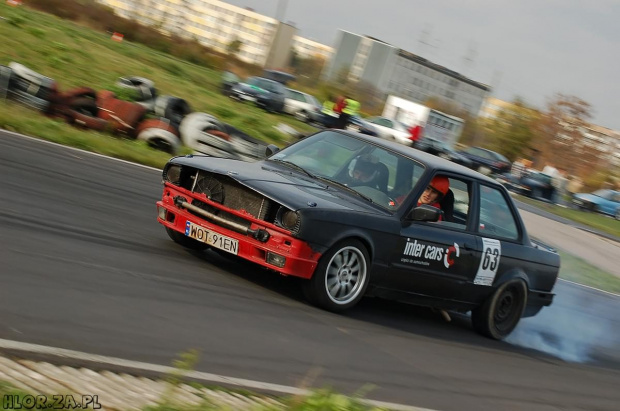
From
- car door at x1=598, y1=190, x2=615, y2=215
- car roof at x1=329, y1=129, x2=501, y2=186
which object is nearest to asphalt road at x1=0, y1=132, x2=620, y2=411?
A: car roof at x1=329, y1=129, x2=501, y2=186

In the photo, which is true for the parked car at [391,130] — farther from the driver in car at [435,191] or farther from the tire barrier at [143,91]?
the driver in car at [435,191]

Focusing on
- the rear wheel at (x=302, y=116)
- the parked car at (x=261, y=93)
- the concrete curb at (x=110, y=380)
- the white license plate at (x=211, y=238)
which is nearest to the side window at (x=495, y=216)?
the white license plate at (x=211, y=238)

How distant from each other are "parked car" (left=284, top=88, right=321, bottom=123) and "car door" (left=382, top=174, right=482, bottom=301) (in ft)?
113

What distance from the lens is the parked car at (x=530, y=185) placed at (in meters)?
43.0

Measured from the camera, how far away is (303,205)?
6926 mm

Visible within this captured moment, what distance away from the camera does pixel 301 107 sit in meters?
43.5

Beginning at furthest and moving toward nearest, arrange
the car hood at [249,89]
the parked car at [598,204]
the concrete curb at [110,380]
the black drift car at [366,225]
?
the parked car at [598,204] → the car hood at [249,89] → the black drift car at [366,225] → the concrete curb at [110,380]

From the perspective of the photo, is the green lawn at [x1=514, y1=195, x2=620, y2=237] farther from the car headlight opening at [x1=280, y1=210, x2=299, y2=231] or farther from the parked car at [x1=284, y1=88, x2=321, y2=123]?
the car headlight opening at [x1=280, y1=210, x2=299, y2=231]

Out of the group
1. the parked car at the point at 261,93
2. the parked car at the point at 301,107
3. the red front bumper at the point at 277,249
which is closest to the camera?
A: the red front bumper at the point at 277,249

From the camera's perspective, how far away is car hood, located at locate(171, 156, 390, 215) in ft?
23.1

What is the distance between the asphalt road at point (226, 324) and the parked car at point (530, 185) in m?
33.6

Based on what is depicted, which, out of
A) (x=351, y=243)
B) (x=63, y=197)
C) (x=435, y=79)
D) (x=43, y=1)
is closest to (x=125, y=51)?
(x=43, y=1)

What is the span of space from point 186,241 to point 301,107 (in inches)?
1406

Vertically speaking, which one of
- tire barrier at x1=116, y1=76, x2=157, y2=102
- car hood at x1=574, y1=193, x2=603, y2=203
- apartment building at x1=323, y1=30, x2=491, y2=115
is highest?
apartment building at x1=323, y1=30, x2=491, y2=115
